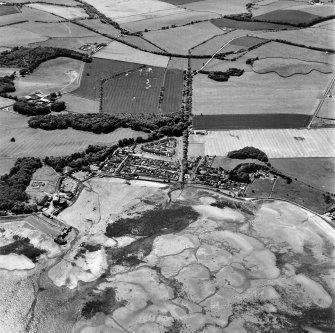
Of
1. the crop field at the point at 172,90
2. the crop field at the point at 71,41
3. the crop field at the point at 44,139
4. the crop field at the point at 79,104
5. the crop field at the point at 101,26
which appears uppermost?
the crop field at the point at 172,90

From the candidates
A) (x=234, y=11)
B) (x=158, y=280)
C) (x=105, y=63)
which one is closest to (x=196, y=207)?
(x=158, y=280)

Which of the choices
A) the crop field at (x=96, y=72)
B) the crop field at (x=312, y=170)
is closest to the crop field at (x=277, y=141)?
the crop field at (x=312, y=170)

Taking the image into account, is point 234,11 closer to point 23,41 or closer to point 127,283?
point 23,41

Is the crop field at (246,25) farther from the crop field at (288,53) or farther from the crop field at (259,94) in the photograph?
the crop field at (259,94)

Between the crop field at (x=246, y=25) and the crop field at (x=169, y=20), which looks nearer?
the crop field at (x=246, y=25)

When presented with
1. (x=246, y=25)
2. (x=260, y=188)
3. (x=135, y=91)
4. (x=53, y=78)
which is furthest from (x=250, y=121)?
(x=246, y=25)

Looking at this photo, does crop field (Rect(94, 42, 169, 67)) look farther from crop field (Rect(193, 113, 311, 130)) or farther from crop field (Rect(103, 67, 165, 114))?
crop field (Rect(193, 113, 311, 130))

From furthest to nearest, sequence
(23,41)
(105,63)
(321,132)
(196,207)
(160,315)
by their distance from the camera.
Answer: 1. (23,41)
2. (105,63)
3. (321,132)
4. (196,207)
5. (160,315)

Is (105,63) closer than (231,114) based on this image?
No
